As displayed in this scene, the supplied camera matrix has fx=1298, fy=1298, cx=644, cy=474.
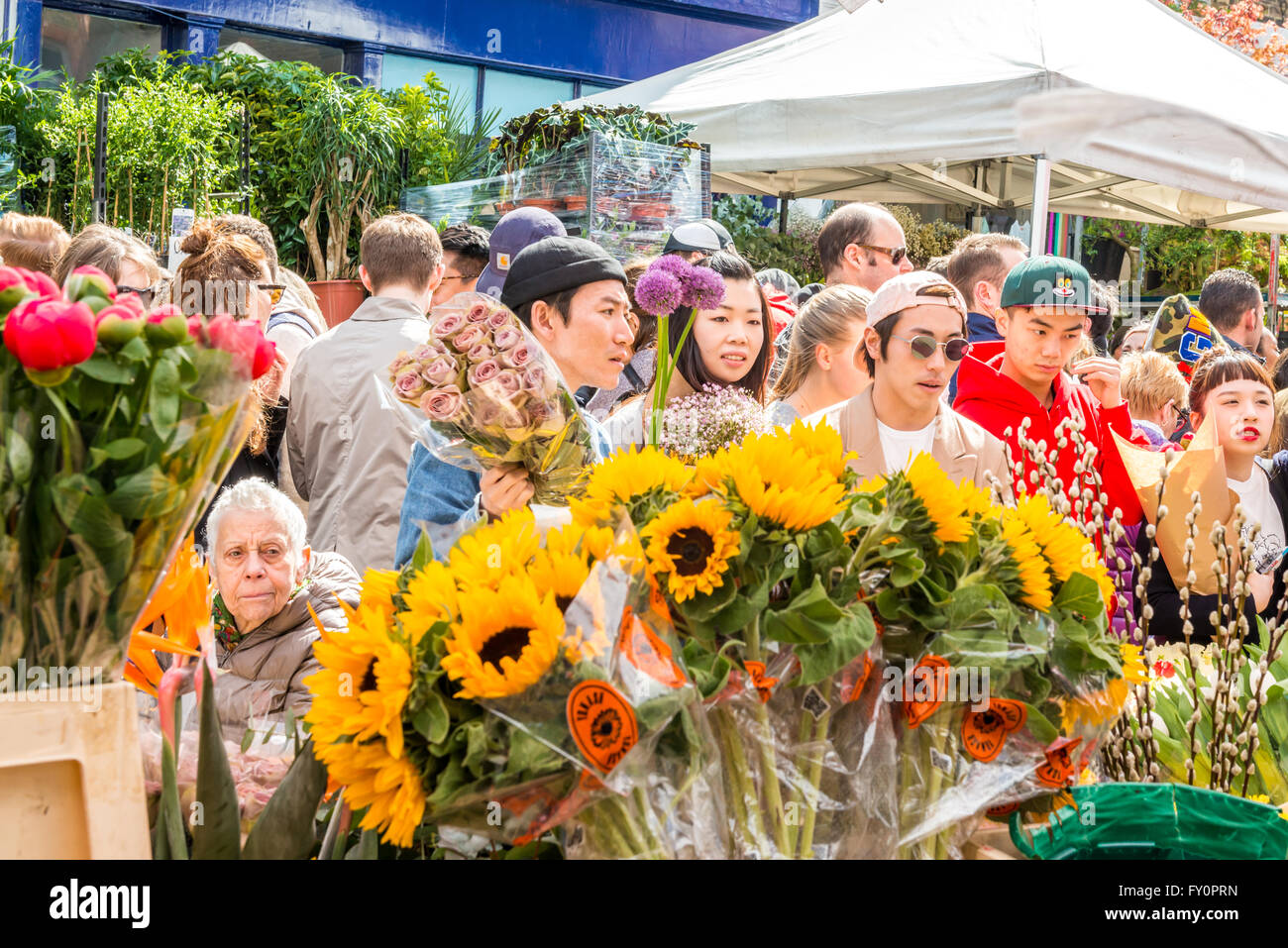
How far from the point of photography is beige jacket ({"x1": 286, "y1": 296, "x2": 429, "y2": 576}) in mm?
3475

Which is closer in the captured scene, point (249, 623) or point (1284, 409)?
point (249, 623)

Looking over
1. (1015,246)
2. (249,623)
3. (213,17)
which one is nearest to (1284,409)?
(1015,246)

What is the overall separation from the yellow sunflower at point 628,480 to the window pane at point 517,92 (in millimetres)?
11362

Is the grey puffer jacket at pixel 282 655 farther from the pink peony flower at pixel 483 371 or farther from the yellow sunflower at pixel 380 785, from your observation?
the yellow sunflower at pixel 380 785

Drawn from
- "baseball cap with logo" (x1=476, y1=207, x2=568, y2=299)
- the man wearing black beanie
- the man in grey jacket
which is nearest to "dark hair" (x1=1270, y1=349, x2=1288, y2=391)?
"baseball cap with logo" (x1=476, y1=207, x2=568, y2=299)

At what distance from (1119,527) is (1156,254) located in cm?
1508

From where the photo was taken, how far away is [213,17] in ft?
35.1

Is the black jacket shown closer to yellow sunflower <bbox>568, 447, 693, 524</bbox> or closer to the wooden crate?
yellow sunflower <bbox>568, 447, 693, 524</bbox>

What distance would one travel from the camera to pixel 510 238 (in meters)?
3.88

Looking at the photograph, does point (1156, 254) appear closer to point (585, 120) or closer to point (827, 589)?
point (585, 120)

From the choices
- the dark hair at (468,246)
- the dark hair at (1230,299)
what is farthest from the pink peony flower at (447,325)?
the dark hair at (1230,299)

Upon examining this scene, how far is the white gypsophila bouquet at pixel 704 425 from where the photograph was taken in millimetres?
1657

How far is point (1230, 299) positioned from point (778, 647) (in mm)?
5642
